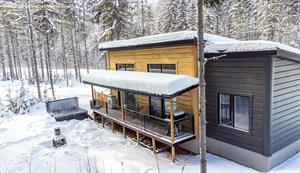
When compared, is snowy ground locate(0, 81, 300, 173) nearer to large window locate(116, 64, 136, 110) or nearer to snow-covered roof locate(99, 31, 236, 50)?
large window locate(116, 64, 136, 110)

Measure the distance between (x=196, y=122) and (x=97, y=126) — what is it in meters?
5.94

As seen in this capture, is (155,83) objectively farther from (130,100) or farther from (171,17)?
(171,17)

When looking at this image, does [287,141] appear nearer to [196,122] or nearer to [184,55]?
[196,122]

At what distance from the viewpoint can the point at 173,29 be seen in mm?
29156

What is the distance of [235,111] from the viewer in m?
8.18

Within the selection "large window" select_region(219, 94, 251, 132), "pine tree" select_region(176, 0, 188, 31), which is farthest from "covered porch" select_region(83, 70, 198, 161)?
"pine tree" select_region(176, 0, 188, 31)

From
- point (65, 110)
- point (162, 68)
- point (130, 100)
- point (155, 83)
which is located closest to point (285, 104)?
point (155, 83)

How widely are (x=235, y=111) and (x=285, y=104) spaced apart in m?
1.57

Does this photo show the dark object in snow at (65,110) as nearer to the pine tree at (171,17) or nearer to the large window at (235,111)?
the large window at (235,111)

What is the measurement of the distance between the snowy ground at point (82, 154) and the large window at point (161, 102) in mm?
1699

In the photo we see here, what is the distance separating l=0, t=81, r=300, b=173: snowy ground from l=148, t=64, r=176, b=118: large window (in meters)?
1.70

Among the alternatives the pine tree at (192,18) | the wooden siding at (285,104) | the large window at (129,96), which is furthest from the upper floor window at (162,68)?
the pine tree at (192,18)

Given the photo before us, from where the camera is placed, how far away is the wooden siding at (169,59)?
344 inches

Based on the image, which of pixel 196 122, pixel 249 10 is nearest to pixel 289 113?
pixel 196 122
